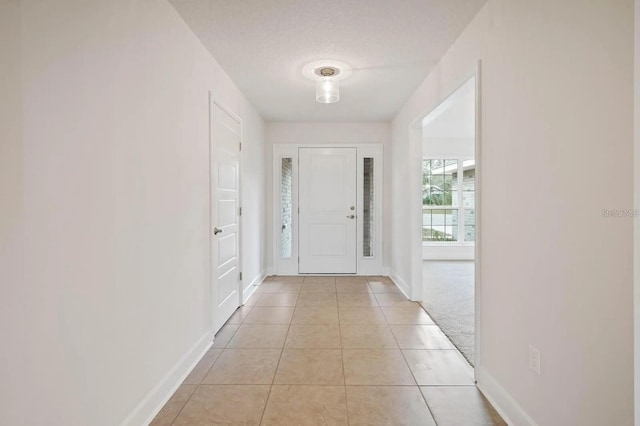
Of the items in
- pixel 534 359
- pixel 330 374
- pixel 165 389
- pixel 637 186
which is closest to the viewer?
pixel 637 186

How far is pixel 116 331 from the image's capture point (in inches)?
58.4

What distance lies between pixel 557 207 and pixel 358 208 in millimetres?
3732

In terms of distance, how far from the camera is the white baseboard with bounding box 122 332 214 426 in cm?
165

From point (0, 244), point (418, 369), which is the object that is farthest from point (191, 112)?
point (418, 369)

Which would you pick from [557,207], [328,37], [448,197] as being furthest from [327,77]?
[448,197]

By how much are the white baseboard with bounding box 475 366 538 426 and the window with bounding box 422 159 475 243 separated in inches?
192

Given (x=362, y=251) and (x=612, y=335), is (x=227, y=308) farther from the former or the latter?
(x=612, y=335)

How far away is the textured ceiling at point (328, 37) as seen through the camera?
203cm

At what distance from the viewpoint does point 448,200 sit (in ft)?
22.3

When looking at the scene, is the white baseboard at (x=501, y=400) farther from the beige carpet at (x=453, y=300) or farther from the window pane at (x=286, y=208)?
the window pane at (x=286, y=208)

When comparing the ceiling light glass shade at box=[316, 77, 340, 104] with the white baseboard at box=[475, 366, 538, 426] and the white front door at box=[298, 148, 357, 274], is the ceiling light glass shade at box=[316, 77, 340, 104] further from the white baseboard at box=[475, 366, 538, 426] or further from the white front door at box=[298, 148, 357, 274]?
the white baseboard at box=[475, 366, 538, 426]

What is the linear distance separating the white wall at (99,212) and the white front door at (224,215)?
46cm

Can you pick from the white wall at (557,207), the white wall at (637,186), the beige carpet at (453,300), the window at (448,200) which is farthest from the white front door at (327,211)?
the white wall at (637,186)

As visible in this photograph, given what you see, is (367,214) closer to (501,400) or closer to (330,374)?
(330,374)
